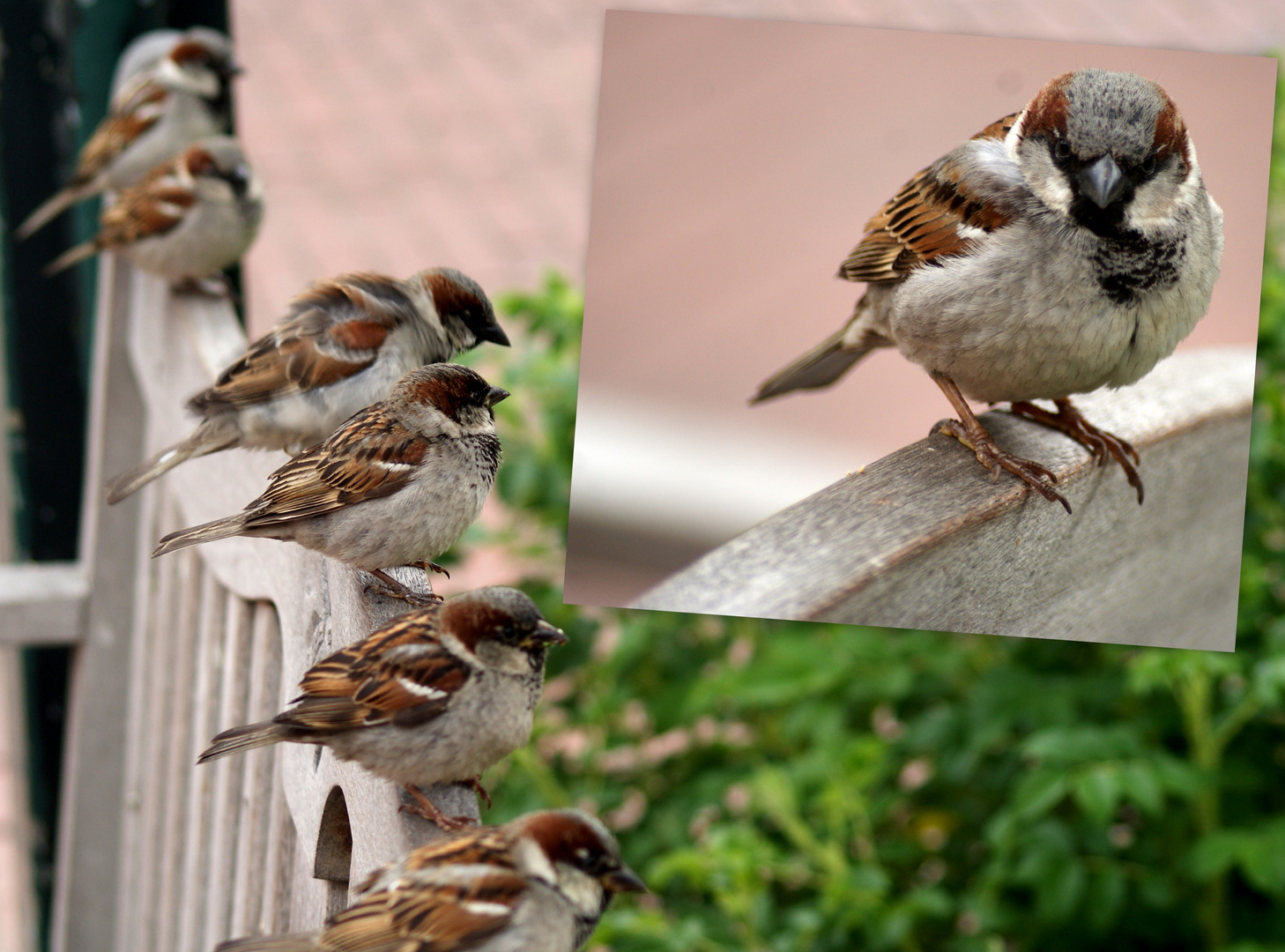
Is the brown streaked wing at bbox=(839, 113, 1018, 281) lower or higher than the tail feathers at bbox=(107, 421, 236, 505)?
higher

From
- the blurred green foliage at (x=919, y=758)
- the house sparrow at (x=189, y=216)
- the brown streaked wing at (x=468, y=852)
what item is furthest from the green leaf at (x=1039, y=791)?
the house sparrow at (x=189, y=216)

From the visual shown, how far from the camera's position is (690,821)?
7.04ft

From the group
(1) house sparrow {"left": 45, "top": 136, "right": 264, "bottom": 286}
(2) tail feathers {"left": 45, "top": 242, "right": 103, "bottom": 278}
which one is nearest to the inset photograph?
(1) house sparrow {"left": 45, "top": 136, "right": 264, "bottom": 286}

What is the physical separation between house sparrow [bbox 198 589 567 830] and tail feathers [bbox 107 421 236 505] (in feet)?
1.50

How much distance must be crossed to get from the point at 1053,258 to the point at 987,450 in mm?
150

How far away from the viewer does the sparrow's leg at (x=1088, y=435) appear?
939 millimetres

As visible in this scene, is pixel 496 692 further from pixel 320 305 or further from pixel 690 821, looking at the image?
pixel 690 821

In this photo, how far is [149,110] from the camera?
7.17ft

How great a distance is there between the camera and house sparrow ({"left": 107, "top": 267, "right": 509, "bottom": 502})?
111 centimetres

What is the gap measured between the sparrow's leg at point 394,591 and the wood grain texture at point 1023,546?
1.25 ft

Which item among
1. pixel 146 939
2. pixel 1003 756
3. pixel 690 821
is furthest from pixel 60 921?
pixel 1003 756

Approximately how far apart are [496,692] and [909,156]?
45 cm

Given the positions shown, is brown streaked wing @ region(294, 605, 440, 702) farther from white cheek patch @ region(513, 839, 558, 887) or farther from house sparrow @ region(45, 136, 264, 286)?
house sparrow @ region(45, 136, 264, 286)

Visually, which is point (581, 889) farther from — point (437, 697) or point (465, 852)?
point (437, 697)
